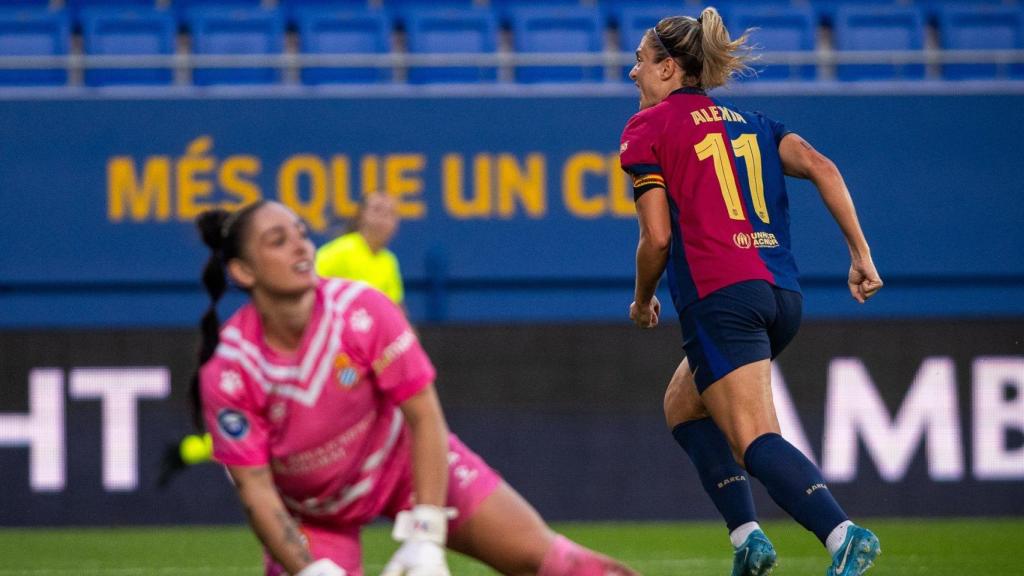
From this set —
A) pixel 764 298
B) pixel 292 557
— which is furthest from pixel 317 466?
pixel 764 298

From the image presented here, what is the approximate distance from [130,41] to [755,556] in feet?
28.7

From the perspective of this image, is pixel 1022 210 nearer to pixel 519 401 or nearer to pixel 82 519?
pixel 519 401

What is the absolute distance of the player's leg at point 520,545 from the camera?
3748 mm

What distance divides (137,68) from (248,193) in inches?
55.5

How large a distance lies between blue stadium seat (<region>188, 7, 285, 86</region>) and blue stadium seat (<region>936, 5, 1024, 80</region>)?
5404 mm

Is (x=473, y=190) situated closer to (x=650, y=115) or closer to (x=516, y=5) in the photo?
(x=516, y=5)

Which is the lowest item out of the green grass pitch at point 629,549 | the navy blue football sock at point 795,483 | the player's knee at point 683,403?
the green grass pitch at point 629,549

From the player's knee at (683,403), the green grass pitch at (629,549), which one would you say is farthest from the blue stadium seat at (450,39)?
the player's knee at (683,403)

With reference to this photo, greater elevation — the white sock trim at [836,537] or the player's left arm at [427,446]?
the player's left arm at [427,446]

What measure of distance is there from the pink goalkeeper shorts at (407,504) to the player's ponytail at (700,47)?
1.56 metres

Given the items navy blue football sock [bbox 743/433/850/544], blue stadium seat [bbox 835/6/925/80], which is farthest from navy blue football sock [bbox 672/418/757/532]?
blue stadium seat [bbox 835/6/925/80]

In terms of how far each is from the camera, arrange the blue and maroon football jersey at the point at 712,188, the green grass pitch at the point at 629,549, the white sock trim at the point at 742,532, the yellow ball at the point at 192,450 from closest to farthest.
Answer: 1. the blue and maroon football jersey at the point at 712,188
2. the white sock trim at the point at 742,532
3. the yellow ball at the point at 192,450
4. the green grass pitch at the point at 629,549

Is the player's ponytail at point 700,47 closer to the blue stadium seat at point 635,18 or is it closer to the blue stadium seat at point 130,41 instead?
the blue stadium seat at point 635,18

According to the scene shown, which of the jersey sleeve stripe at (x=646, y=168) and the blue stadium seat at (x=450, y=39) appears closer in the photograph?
the jersey sleeve stripe at (x=646, y=168)
